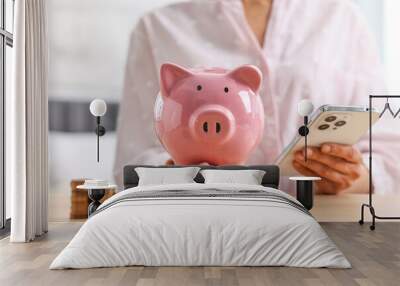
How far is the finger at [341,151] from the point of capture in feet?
19.4

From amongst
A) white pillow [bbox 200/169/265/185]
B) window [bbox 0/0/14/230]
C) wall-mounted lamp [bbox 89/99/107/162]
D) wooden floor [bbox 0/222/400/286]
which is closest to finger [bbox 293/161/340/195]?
white pillow [bbox 200/169/265/185]

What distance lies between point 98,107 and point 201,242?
8.18 ft

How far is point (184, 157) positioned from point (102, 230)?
1937mm

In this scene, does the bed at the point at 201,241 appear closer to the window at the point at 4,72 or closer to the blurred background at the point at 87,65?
the window at the point at 4,72

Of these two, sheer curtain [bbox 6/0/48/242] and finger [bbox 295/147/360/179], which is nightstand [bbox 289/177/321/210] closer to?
finger [bbox 295/147/360/179]

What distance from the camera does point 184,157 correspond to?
5.76 metres

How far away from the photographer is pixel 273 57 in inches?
248

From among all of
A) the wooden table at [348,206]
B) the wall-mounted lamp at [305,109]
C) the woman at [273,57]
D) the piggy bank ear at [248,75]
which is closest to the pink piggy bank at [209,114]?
the piggy bank ear at [248,75]

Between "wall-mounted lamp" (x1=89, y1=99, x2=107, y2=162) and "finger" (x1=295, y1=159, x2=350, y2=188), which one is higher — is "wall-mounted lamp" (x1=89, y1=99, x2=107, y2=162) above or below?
above

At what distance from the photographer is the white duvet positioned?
12.6 feet

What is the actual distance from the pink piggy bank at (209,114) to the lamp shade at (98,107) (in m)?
0.56

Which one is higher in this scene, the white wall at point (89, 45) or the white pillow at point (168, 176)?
the white wall at point (89, 45)

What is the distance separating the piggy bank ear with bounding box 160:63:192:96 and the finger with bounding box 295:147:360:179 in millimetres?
1392

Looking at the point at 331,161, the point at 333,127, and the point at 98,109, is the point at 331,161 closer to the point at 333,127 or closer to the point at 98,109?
the point at 333,127
